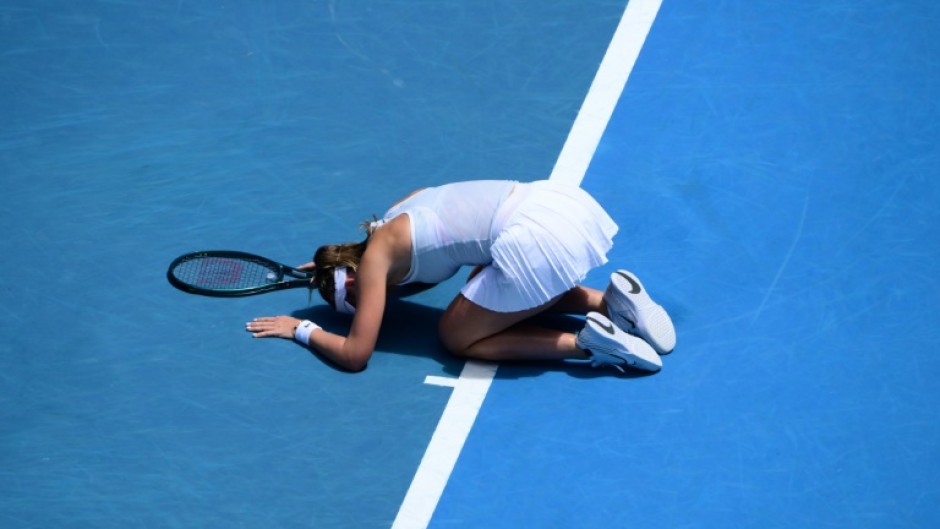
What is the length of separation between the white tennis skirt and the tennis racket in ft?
4.43

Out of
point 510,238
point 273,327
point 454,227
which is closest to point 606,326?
point 510,238

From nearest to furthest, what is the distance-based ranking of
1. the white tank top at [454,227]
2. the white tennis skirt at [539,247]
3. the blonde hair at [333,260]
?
the white tennis skirt at [539,247], the white tank top at [454,227], the blonde hair at [333,260]

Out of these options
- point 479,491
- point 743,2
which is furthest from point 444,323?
point 743,2

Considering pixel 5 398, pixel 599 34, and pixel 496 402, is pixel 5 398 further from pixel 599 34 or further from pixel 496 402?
pixel 599 34

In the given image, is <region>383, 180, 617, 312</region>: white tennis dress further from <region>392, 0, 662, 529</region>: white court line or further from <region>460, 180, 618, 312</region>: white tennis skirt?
<region>392, 0, 662, 529</region>: white court line

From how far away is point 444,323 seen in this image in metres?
7.79

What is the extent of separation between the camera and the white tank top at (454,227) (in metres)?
7.55

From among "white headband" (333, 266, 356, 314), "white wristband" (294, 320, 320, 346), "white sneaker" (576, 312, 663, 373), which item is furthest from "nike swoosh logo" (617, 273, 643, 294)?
"white wristband" (294, 320, 320, 346)

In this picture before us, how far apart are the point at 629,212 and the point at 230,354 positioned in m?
2.81

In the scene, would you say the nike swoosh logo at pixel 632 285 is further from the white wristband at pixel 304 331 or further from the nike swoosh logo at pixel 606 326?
the white wristband at pixel 304 331

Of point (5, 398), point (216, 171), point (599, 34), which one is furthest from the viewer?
point (599, 34)

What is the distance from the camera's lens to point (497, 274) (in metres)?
7.50

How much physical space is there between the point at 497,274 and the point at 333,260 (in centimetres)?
99

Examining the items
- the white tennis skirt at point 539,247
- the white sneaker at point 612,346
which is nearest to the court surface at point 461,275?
the white sneaker at point 612,346
